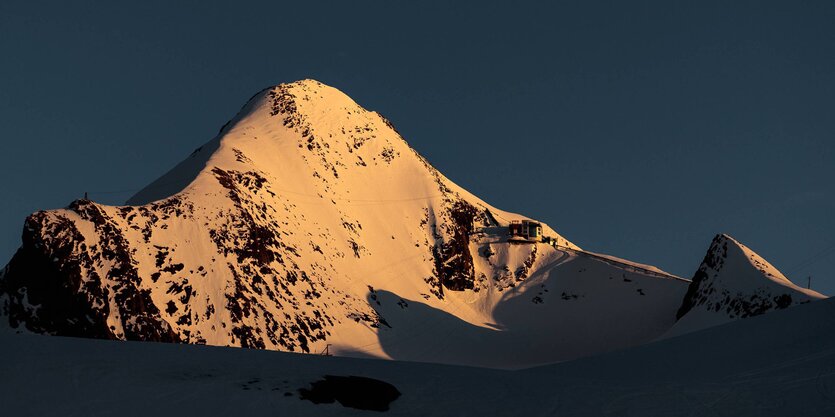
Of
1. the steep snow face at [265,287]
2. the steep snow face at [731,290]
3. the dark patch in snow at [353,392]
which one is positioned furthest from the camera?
the steep snow face at [731,290]

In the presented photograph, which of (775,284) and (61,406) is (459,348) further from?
(61,406)

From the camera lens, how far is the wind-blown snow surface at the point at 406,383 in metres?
35.0

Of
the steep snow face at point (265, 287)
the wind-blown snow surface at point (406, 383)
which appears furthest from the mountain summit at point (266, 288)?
the wind-blown snow surface at point (406, 383)

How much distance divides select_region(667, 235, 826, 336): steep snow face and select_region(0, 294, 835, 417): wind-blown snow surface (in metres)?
110

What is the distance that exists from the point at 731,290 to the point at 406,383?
132026mm

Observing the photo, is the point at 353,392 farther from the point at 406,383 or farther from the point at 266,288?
the point at 266,288

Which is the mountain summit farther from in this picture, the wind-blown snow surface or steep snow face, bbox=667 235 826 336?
the wind-blown snow surface

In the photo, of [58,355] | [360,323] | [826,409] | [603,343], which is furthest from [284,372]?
[603,343]

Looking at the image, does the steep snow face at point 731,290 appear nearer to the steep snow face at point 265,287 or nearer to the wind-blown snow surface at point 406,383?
the steep snow face at point 265,287

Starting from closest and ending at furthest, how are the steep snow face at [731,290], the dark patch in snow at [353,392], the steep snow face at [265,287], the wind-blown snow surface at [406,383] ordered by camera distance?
the wind-blown snow surface at [406,383]
the dark patch in snow at [353,392]
the steep snow face at [265,287]
the steep snow face at [731,290]

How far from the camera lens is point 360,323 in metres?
166

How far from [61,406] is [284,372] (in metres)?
9.04

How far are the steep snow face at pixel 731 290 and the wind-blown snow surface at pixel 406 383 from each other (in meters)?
110

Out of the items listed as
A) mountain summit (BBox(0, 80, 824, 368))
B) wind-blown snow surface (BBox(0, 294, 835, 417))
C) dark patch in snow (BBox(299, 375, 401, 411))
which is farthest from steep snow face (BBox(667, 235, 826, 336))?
dark patch in snow (BBox(299, 375, 401, 411))
